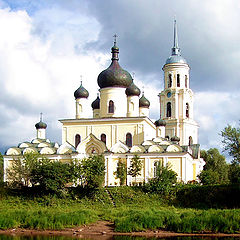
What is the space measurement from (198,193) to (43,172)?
34.9ft

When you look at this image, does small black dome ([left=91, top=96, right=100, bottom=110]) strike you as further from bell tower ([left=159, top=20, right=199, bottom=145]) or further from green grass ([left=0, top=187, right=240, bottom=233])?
green grass ([left=0, top=187, right=240, bottom=233])

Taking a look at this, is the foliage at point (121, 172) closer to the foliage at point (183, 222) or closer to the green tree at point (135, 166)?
the green tree at point (135, 166)

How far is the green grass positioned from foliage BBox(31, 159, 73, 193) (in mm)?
827

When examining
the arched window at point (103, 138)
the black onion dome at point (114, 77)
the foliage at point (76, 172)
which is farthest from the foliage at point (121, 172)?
the black onion dome at point (114, 77)

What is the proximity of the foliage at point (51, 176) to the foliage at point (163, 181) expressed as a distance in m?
5.70

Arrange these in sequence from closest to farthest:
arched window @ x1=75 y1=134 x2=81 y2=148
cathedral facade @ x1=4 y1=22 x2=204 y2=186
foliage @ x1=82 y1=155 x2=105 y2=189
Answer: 1. foliage @ x1=82 y1=155 x2=105 y2=189
2. cathedral facade @ x1=4 y1=22 x2=204 y2=186
3. arched window @ x1=75 y1=134 x2=81 y2=148

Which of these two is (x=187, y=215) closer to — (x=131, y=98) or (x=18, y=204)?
(x=18, y=204)

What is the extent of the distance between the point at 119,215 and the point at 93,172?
6.70m

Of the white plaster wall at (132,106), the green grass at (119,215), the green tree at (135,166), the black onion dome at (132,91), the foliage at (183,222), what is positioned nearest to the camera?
the foliage at (183,222)

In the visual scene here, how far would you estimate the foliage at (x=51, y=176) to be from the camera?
36375 millimetres

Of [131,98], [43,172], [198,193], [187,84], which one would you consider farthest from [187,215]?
[187,84]

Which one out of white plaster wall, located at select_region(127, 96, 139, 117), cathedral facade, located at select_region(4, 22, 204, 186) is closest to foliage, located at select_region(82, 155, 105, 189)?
cathedral facade, located at select_region(4, 22, 204, 186)

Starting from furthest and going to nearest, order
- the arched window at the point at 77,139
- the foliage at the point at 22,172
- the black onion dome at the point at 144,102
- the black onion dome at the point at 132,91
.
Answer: the black onion dome at the point at 144,102 < the arched window at the point at 77,139 < the black onion dome at the point at 132,91 < the foliage at the point at 22,172

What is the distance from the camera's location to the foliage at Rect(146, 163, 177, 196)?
1454 inches
